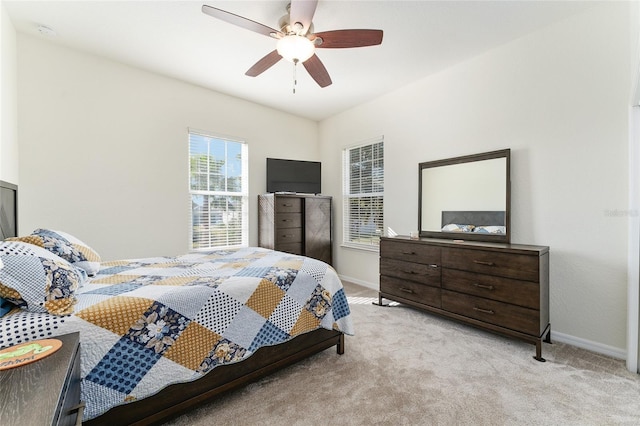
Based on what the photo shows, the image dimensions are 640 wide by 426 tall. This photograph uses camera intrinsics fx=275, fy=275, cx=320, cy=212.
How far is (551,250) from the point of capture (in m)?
2.53

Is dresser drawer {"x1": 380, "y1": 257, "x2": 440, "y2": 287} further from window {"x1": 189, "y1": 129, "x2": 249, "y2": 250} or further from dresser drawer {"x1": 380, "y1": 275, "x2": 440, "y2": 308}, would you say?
window {"x1": 189, "y1": 129, "x2": 249, "y2": 250}

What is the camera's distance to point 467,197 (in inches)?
120

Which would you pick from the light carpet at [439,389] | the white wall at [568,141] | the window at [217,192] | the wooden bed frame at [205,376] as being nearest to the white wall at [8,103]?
the wooden bed frame at [205,376]

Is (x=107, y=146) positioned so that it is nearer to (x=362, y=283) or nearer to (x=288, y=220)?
(x=288, y=220)

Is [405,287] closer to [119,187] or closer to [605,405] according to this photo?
[605,405]

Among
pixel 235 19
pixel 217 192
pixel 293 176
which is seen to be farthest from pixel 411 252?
pixel 217 192

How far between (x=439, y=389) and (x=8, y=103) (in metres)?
4.16

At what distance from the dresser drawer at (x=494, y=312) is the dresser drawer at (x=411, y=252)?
1.16ft

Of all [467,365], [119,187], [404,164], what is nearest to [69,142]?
[119,187]

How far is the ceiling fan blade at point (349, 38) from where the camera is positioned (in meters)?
2.03

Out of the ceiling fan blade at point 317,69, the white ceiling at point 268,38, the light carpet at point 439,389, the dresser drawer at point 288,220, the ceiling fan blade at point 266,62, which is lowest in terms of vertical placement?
the light carpet at point 439,389

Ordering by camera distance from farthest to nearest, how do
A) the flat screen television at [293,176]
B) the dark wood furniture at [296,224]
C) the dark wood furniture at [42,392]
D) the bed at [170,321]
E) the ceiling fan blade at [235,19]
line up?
1. the flat screen television at [293,176]
2. the dark wood furniture at [296,224]
3. the ceiling fan blade at [235,19]
4. the bed at [170,321]
5. the dark wood furniture at [42,392]

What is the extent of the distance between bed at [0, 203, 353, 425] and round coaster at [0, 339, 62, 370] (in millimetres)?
158

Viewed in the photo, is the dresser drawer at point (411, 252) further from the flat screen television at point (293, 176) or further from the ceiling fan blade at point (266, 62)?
the ceiling fan blade at point (266, 62)
